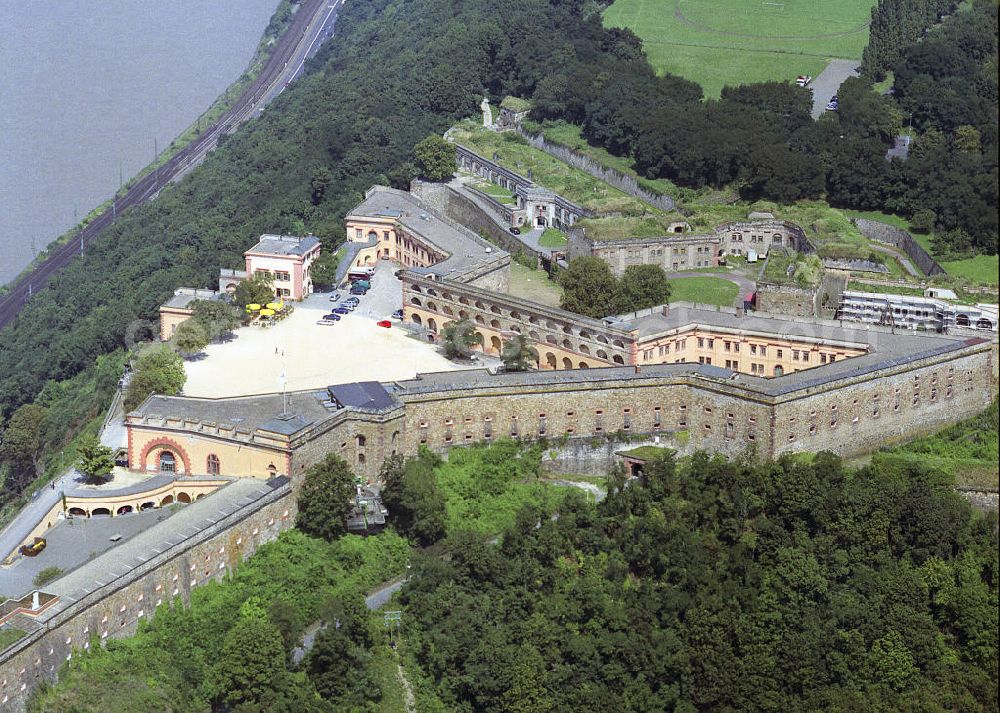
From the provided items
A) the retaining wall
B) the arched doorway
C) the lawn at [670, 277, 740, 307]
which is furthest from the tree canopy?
the retaining wall

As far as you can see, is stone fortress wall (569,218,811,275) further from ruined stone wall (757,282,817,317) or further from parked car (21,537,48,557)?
parked car (21,537,48,557)

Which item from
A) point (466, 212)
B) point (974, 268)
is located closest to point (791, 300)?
point (974, 268)

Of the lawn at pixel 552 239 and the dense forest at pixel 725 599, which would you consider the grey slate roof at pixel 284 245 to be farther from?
the dense forest at pixel 725 599

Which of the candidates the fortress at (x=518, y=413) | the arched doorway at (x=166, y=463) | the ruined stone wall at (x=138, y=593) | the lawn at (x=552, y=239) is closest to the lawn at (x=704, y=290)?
→ the fortress at (x=518, y=413)

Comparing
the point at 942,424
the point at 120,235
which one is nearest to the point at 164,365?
the point at 942,424

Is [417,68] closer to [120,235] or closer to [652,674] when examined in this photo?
[120,235]

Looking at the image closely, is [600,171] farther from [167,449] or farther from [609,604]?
[609,604]

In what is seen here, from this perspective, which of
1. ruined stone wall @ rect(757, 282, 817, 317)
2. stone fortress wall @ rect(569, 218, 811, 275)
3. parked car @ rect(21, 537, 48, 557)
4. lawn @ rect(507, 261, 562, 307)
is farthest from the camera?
stone fortress wall @ rect(569, 218, 811, 275)
